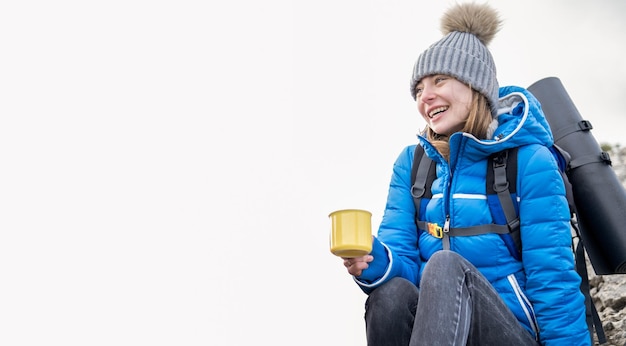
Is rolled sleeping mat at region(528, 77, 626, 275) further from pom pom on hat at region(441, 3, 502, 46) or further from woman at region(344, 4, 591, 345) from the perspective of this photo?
pom pom on hat at region(441, 3, 502, 46)

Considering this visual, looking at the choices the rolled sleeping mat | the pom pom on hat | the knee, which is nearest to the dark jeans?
the knee

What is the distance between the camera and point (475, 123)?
10.5 feet

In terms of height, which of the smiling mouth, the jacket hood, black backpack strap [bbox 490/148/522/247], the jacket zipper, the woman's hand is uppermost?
the smiling mouth

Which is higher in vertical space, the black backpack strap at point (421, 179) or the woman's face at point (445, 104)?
the woman's face at point (445, 104)

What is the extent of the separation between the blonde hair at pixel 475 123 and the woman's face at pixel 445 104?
0.15 ft

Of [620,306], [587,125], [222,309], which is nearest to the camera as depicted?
[587,125]

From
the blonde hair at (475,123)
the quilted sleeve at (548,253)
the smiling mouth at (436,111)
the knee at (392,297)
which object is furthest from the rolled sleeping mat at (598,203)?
the knee at (392,297)

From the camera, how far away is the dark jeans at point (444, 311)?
2.28 m

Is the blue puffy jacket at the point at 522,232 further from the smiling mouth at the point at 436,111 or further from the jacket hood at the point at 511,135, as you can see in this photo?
the smiling mouth at the point at 436,111

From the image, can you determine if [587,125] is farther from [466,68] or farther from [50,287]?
[50,287]

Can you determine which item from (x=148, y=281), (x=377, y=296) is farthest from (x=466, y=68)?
(x=148, y=281)

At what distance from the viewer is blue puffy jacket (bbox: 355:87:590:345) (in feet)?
8.48

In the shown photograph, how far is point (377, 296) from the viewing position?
8.84 feet

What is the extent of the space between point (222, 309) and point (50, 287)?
743 centimetres
